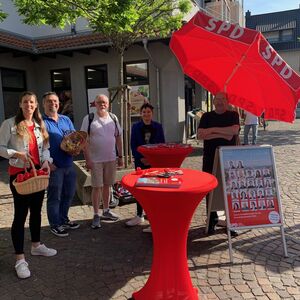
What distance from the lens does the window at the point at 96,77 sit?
44.6 feet

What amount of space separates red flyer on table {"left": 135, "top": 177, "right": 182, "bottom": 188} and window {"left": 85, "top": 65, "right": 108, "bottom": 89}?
35.9 feet

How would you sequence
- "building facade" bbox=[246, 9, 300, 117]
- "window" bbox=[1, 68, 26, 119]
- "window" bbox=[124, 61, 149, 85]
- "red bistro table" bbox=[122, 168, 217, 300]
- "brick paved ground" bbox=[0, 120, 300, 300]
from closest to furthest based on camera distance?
"red bistro table" bbox=[122, 168, 217, 300] → "brick paved ground" bbox=[0, 120, 300, 300] → "window" bbox=[1, 68, 26, 119] → "window" bbox=[124, 61, 149, 85] → "building facade" bbox=[246, 9, 300, 117]

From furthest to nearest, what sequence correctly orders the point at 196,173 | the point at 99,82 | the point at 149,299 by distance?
1. the point at 99,82
2. the point at 196,173
3. the point at 149,299

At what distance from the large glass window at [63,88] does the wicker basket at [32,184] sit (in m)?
10.9

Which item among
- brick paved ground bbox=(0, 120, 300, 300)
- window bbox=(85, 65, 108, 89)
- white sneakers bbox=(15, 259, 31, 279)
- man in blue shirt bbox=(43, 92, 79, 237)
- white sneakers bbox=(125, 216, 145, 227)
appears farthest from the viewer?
window bbox=(85, 65, 108, 89)

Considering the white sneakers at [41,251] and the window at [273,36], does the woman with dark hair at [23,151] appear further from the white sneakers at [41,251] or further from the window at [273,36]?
the window at [273,36]

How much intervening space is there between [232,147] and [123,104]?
4.05m

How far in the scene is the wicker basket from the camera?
3385 millimetres

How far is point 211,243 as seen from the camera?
4391mm

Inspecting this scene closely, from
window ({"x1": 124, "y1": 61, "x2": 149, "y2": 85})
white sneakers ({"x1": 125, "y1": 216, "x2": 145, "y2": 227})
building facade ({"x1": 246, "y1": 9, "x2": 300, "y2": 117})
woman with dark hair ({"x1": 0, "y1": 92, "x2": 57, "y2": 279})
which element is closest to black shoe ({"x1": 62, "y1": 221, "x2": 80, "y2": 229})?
white sneakers ({"x1": 125, "y1": 216, "x2": 145, "y2": 227})

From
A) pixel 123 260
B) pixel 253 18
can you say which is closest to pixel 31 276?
pixel 123 260

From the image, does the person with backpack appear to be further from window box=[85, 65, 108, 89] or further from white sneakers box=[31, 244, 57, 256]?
window box=[85, 65, 108, 89]

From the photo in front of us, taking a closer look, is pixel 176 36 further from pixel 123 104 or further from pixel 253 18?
pixel 253 18

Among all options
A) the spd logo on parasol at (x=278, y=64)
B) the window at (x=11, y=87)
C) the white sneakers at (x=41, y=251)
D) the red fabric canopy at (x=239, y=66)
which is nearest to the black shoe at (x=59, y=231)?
the white sneakers at (x=41, y=251)
